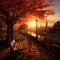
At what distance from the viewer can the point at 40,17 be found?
92.1 ft

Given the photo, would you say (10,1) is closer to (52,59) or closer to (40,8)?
(40,8)

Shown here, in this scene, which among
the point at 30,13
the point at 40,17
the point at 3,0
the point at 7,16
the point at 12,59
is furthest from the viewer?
the point at 40,17

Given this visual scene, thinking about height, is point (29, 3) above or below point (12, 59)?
above

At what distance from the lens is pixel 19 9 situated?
2552 cm

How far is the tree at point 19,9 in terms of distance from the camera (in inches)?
935

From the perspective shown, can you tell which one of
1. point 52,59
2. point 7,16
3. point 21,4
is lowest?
point 52,59

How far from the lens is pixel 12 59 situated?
1234 cm

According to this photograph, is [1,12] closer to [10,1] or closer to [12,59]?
[10,1]

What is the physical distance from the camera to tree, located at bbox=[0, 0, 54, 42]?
23750 millimetres

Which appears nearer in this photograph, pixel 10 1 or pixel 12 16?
pixel 10 1

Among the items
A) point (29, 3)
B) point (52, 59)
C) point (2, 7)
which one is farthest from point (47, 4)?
point (52, 59)

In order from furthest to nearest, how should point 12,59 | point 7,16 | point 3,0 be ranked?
point 7,16 → point 3,0 → point 12,59

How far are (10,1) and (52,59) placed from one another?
12354 millimetres

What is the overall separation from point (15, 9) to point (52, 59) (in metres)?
14.2
